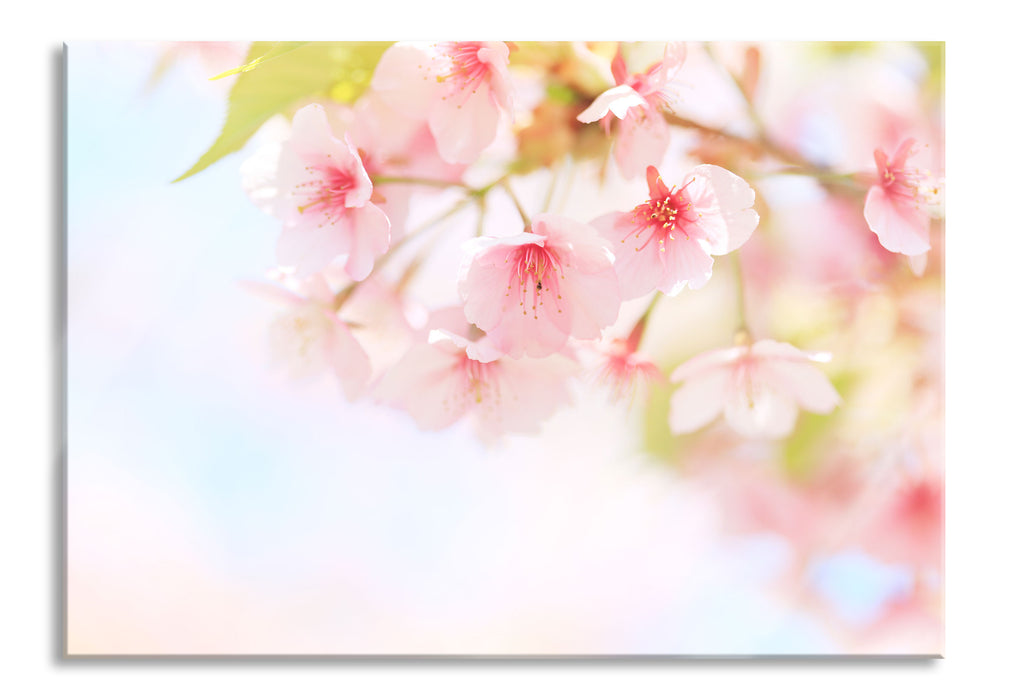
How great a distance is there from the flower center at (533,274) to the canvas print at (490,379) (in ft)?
0.37

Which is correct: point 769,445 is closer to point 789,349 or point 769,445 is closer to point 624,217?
point 789,349

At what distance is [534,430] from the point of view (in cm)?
117

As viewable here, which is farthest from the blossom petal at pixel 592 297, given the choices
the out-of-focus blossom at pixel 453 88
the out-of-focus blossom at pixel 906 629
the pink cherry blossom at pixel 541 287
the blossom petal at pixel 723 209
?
the out-of-focus blossom at pixel 906 629

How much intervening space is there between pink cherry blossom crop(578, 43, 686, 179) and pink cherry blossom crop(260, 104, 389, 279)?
0.32 metres

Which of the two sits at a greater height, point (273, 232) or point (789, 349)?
point (273, 232)

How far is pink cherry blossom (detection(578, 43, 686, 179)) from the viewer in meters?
1.06

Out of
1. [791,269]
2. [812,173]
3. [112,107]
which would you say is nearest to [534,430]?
[791,269]

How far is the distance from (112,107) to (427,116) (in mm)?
457

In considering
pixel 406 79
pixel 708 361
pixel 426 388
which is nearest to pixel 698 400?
pixel 708 361

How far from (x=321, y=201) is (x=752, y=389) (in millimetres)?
653

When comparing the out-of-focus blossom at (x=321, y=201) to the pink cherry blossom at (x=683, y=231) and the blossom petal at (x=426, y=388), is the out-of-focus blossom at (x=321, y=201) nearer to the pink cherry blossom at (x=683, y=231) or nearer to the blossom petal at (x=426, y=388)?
the blossom petal at (x=426, y=388)

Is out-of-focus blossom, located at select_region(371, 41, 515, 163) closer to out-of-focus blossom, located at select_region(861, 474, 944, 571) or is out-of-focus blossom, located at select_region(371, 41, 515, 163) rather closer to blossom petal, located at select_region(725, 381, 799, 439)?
blossom petal, located at select_region(725, 381, 799, 439)

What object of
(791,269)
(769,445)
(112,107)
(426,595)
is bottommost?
(426,595)

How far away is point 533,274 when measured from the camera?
1046 mm
